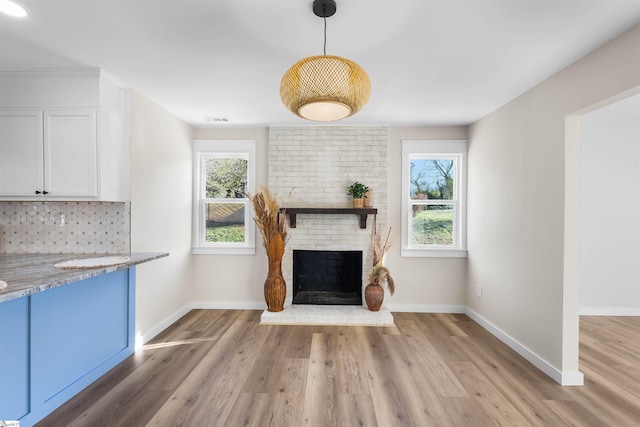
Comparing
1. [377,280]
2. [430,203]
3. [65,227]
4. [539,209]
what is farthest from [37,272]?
[430,203]

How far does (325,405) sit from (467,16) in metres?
2.64

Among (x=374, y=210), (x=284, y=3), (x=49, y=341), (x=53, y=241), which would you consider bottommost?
(x=49, y=341)

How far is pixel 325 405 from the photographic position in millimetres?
2049

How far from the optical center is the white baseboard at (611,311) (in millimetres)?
3887

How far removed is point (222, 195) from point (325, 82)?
3.04 meters

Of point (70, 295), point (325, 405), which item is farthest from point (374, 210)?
point (70, 295)

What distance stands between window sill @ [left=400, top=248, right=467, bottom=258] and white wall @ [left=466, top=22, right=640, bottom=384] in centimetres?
39

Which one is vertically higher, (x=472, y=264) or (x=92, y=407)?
(x=472, y=264)

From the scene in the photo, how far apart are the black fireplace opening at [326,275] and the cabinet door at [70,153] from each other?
2.41 meters

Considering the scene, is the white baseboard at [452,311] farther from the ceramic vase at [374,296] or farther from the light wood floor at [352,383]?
the ceramic vase at [374,296]

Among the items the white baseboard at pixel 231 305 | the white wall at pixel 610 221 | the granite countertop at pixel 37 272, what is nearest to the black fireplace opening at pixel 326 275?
the white baseboard at pixel 231 305

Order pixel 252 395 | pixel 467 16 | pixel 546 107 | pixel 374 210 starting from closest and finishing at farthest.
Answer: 1. pixel 467 16
2. pixel 252 395
3. pixel 546 107
4. pixel 374 210

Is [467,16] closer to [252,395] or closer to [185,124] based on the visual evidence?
[252,395]

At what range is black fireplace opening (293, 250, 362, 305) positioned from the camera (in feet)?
13.2
